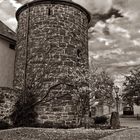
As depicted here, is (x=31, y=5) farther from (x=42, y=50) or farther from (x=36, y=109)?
(x=36, y=109)

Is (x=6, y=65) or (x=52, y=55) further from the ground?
(x=52, y=55)

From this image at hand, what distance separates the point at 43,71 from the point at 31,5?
16.0ft

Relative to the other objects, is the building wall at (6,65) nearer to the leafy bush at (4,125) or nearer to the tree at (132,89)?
the leafy bush at (4,125)

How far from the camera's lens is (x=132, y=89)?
26219mm

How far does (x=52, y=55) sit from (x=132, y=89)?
44.3 ft

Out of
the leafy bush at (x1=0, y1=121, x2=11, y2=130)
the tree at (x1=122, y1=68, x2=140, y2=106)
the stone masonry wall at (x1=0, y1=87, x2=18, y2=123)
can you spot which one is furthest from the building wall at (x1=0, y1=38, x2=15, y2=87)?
the tree at (x1=122, y1=68, x2=140, y2=106)

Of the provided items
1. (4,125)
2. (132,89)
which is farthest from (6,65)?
(132,89)

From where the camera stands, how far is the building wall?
1805 cm

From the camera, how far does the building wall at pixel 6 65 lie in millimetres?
18048

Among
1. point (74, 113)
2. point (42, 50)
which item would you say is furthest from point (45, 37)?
point (74, 113)

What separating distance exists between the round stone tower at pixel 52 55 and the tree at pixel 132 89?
425 inches

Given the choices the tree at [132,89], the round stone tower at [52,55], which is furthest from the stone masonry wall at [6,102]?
the tree at [132,89]

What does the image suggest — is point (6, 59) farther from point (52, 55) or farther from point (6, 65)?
point (52, 55)

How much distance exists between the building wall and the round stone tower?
1.77 metres
